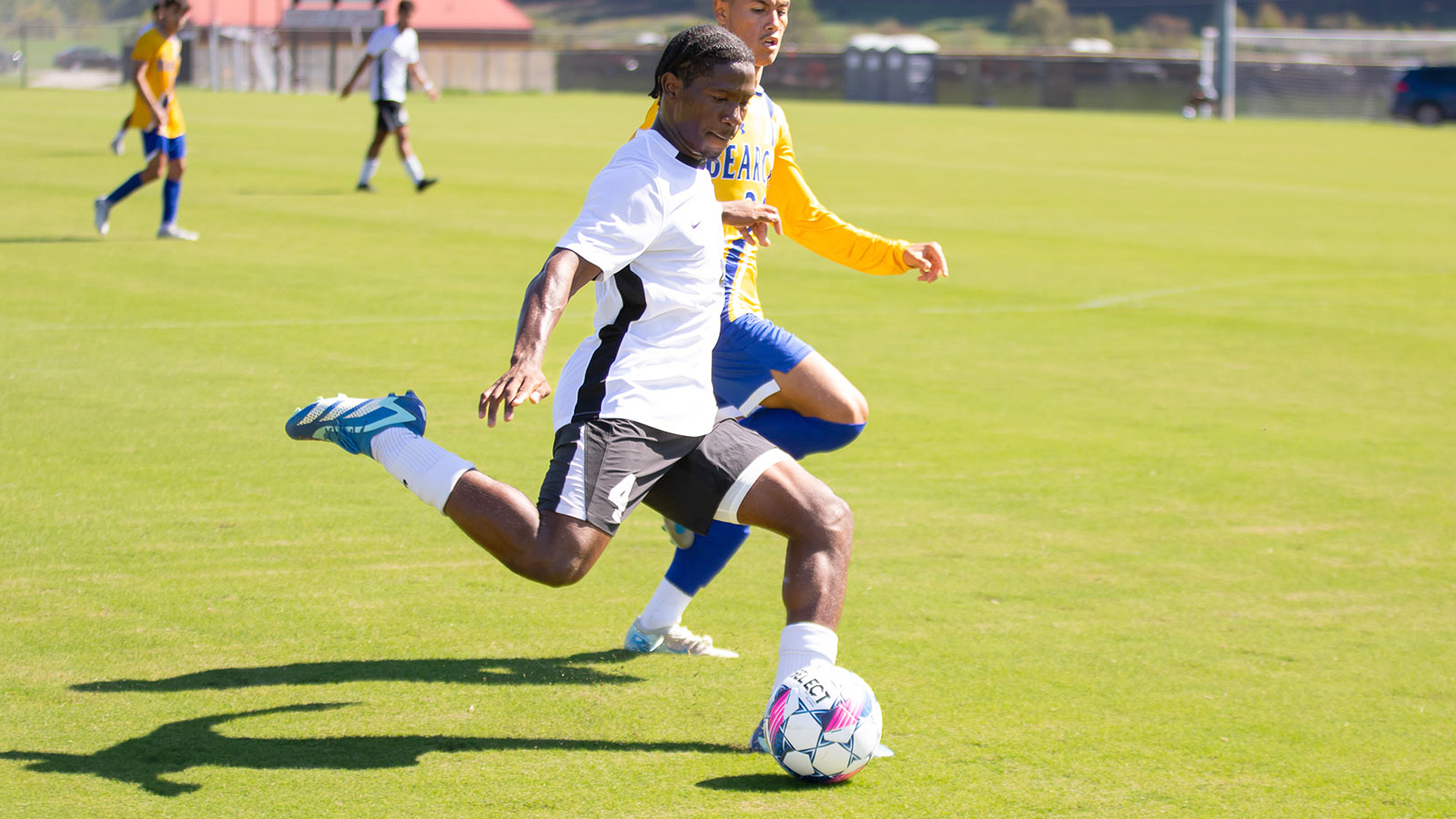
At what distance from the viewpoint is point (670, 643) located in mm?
5262

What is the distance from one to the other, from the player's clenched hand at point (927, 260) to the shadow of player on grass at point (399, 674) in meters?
1.63

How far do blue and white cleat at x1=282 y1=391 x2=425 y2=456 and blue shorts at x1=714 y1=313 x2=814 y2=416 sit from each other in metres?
1.15

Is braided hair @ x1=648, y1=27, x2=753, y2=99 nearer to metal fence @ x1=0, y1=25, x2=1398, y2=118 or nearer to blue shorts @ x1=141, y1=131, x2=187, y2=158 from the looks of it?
blue shorts @ x1=141, y1=131, x2=187, y2=158

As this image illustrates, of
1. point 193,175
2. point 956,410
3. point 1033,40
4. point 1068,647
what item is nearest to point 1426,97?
point 193,175

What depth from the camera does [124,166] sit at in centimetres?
2364

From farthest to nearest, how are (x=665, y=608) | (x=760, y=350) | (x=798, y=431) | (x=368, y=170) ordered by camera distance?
(x=368, y=170) → (x=798, y=431) → (x=760, y=350) → (x=665, y=608)

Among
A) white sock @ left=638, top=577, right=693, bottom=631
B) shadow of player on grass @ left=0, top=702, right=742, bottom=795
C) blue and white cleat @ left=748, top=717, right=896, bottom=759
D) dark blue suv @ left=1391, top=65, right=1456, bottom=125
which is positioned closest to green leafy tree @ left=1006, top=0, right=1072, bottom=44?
dark blue suv @ left=1391, top=65, right=1456, bottom=125

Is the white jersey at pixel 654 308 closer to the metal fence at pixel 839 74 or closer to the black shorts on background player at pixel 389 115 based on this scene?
the black shorts on background player at pixel 389 115

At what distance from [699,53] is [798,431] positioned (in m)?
1.70

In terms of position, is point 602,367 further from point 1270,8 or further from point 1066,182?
point 1270,8

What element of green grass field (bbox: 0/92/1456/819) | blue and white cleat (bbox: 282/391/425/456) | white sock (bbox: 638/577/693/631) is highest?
blue and white cleat (bbox: 282/391/425/456)

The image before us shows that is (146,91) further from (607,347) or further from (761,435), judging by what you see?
(607,347)

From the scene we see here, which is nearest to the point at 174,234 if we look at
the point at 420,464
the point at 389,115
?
the point at 389,115

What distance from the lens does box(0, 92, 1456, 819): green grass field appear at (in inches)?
168
